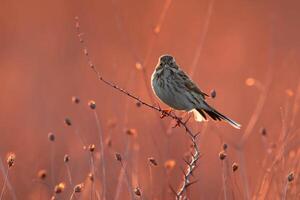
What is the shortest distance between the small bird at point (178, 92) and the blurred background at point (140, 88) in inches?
6.1

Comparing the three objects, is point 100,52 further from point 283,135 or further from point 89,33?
point 283,135

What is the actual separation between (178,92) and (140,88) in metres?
2.72

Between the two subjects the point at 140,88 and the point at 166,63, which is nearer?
the point at 166,63

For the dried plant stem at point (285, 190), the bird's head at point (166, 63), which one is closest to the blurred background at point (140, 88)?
the dried plant stem at point (285, 190)

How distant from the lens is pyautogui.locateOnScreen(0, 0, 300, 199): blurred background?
7836 mm

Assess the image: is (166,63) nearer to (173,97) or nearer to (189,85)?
(189,85)

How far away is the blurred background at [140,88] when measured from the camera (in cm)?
784

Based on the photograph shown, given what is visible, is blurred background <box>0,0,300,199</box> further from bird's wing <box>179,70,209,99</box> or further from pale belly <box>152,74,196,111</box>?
bird's wing <box>179,70,209,99</box>

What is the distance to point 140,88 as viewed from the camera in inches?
395

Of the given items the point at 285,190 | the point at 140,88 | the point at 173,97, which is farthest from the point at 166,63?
the point at 140,88

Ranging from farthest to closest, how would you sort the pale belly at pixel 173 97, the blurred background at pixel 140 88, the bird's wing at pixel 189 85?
1. the blurred background at pixel 140 88
2. the bird's wing at pixel 189 85
3. the pale belly at pixel 173 97

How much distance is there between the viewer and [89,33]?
14.4 meters

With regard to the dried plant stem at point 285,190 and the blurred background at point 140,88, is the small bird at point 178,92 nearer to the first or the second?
the blurred background at point 140,88

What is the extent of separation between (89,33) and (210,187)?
18.0 feet
